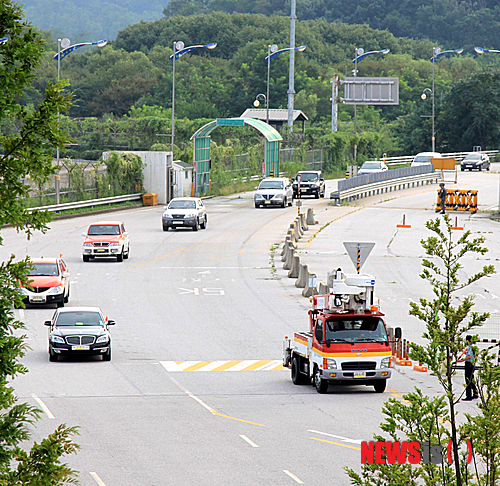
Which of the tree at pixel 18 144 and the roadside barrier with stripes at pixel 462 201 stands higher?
the tree at pixel 18 144

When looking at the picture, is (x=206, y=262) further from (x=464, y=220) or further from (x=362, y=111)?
(x=362, y=111)

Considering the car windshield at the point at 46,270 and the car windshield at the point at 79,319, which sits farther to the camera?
the car windshield at the point at 46,270

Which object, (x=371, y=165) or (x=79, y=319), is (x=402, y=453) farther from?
(x=371, y=165)

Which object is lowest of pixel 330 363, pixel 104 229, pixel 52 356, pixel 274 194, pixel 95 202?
pixel 52 356

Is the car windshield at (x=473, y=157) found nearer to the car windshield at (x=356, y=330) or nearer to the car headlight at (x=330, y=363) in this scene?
the car windshield at (x=356, y=330)

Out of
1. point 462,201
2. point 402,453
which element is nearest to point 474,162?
point 462,201

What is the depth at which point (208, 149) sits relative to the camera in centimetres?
6469

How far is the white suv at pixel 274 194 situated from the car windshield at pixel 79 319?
35062 mm

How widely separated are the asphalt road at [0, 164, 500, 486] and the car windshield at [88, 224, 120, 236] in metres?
1.19

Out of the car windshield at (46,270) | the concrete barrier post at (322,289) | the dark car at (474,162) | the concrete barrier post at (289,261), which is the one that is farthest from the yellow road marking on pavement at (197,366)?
the dark car at (474,162)

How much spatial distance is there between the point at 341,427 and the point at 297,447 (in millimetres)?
1495

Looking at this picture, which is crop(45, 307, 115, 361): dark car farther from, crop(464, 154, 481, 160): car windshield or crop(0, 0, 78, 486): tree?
crop(464, 154, 481, 160): car windshield

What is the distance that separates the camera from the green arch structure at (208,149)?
6206cm

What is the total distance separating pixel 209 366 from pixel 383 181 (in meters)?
46.3
